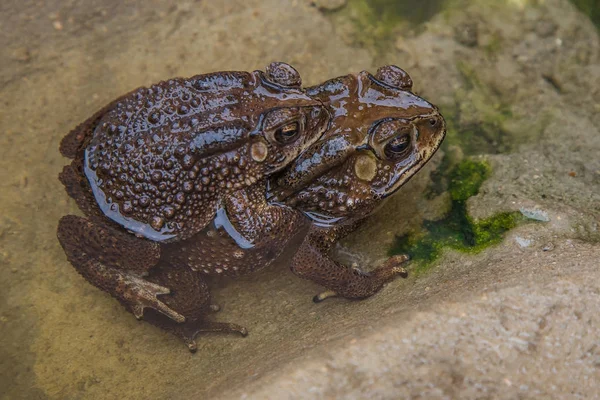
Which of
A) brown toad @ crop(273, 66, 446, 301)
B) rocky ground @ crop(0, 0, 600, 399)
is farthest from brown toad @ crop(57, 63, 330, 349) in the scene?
rocky ground @ crop(0, 0, 600, 399)

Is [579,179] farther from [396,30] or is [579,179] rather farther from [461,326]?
[396,30]

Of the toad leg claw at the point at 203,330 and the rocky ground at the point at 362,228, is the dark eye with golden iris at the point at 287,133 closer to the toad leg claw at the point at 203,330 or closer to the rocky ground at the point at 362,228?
the rocky ground at the point at 362,228

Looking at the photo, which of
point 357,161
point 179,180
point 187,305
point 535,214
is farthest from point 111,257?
point 535,214

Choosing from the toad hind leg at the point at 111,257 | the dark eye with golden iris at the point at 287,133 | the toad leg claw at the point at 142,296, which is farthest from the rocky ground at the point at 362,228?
the dark eye with golden iris at the point at 287,133

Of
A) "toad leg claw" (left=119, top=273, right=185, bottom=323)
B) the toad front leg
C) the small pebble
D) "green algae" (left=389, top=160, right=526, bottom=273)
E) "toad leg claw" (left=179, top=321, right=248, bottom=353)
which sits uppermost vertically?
the small pebble

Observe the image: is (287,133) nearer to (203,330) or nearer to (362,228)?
(362,228)

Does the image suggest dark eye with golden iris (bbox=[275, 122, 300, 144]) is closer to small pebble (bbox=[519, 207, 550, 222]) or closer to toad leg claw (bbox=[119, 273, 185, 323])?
toad leg claw (bbox=[119, 273, 185, 323])
